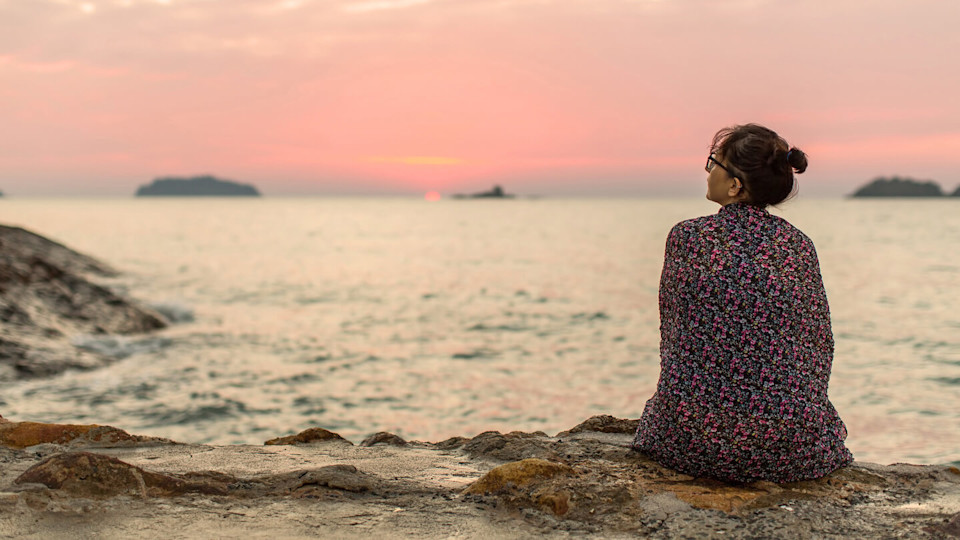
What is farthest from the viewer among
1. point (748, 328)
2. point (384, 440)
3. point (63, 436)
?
point (384, 440)

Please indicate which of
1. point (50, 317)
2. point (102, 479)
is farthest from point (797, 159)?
point (50, 317)

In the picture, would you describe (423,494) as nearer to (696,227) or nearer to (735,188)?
(696,227)

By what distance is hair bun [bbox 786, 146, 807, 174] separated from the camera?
4023 millimetres

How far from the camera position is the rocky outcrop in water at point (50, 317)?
13289 mm

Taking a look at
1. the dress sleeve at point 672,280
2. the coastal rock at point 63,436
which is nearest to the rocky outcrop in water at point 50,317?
the coastal rock at point 63,436

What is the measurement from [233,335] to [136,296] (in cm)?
925

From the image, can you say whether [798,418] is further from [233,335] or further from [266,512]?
[233,335]

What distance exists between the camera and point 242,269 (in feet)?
131

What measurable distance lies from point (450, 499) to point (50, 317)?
1458cm

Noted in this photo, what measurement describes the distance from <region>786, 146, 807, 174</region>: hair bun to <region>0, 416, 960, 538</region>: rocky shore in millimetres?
1704

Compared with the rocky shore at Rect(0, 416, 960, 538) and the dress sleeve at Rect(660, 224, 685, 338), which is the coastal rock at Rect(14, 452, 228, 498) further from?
the dress sleeve at Rect(660, 224, 685, 338)

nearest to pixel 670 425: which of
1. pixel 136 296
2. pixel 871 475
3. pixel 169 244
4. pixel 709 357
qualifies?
pixel 709 357

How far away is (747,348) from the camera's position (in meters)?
4.15

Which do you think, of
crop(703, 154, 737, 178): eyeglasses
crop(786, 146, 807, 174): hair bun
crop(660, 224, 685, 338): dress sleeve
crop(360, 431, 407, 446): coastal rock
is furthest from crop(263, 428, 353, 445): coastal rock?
crop(786, 146, 807, 174): hair bun
